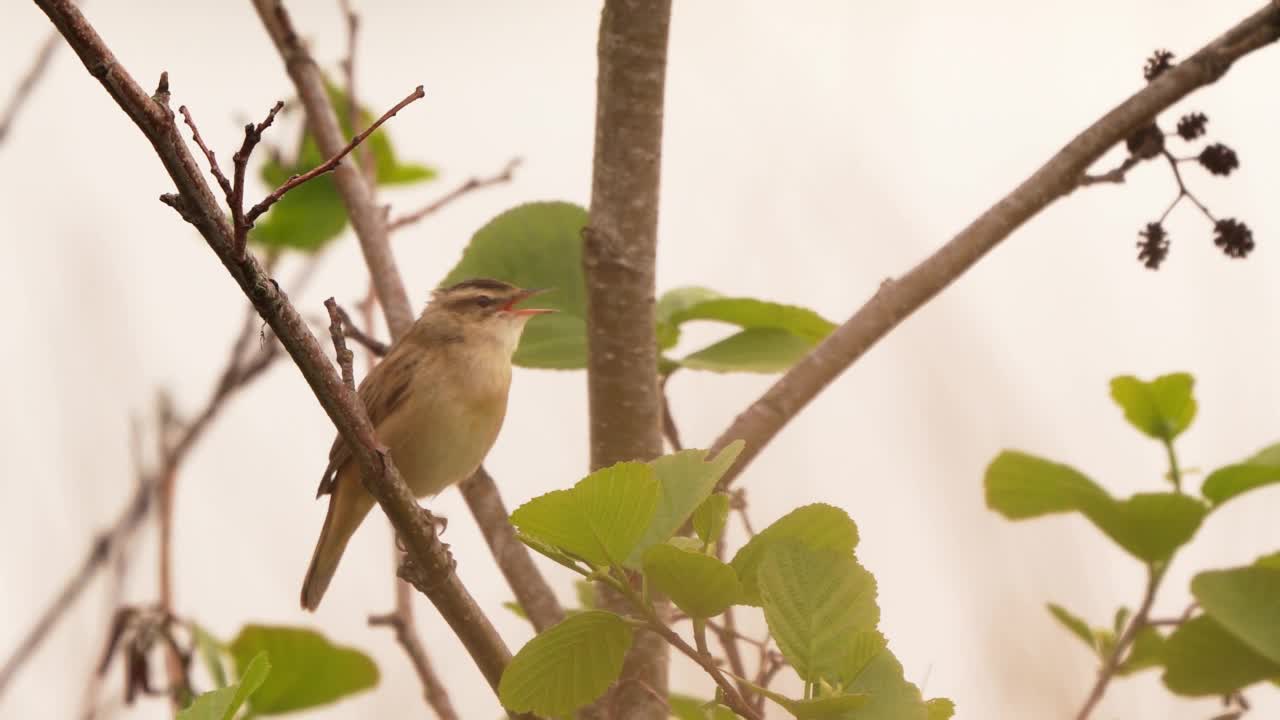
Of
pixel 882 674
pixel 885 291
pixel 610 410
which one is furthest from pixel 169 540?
pixel 882 674

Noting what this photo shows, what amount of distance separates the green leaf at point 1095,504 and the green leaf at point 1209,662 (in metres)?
0.09

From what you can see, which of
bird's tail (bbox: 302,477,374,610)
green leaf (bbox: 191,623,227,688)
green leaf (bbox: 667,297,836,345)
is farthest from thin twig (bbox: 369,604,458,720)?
bird's tail (bbox: 302,477,374,610)

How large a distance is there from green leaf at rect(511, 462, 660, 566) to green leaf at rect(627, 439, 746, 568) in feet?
0.04

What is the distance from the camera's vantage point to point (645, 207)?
3.87 ft

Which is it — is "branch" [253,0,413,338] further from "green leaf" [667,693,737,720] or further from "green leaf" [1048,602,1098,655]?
"green leaf" [1048,602,1098,655]

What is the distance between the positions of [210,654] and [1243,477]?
3.15 feet

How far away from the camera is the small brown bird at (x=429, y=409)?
6.29 feet

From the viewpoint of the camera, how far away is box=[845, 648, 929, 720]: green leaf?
25.8 inches

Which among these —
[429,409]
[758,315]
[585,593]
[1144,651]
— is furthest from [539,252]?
[1144,651]

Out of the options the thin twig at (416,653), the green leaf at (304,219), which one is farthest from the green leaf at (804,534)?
the green leaf at (304,219)

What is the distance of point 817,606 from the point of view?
27.4 inches

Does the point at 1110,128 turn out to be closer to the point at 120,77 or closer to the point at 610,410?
the point at 610,410

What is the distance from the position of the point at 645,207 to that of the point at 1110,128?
1.32ft

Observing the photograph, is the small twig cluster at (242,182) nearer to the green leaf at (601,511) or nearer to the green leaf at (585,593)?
the green leaf at (601,511)
